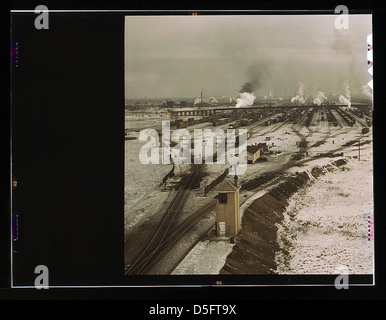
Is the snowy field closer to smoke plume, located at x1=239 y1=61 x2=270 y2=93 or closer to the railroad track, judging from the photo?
the railroad track

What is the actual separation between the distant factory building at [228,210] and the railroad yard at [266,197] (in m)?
0.03

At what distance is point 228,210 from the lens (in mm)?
2621

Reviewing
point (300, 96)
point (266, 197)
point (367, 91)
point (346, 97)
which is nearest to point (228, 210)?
point (266, 197)

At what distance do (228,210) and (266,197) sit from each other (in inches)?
9.2

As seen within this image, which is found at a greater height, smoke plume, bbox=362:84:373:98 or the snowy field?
smoke plume, bbox=362:84:373:98

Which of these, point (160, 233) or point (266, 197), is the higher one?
point (266, 197)

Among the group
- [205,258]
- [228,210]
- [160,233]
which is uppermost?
[228,210]

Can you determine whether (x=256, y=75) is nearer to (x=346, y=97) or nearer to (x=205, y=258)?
(x=346, y=97)

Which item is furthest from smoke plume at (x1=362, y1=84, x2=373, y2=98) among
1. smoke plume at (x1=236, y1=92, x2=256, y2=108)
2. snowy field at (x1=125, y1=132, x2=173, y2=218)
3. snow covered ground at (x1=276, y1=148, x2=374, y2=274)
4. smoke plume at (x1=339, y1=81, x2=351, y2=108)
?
snowy field at (x1=125, y1=132, x2=173, y2=218)

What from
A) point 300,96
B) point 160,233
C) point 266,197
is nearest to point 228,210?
point 266,197

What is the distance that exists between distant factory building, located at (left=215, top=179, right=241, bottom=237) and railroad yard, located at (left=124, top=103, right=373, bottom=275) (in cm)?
3

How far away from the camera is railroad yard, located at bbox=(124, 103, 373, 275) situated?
2.62 meters

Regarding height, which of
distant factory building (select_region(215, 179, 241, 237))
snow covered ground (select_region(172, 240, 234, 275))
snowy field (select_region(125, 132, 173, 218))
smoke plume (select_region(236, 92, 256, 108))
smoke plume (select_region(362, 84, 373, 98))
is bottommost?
snow covered ground (select_region(172, 240, 234, 275))

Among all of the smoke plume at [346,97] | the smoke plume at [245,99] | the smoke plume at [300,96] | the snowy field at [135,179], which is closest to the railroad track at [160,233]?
the snowy field at [135,179]
